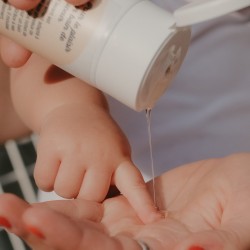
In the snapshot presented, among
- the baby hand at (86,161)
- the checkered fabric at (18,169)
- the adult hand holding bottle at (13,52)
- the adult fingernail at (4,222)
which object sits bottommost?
the checkered fabric at (18,169)

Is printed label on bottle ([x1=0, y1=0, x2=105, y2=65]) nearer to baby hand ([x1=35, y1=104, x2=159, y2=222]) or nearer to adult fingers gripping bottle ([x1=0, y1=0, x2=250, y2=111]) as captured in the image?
adult fingers gripping bottle ([x1=0, y1=0, x2=250, y2=111])

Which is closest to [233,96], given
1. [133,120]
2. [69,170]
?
[133,120]

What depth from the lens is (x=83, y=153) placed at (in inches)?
21.2

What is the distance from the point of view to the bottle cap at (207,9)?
381 mm

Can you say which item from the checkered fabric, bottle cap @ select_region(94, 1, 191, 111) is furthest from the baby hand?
the checkered fabric

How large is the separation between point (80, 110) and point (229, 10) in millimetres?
252

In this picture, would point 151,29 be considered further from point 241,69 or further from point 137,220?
point 241,69

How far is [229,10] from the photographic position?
0.38 m

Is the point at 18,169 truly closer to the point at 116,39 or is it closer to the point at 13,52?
the point at 13,52

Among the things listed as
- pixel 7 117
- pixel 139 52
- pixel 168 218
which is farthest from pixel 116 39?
pixel 7 117

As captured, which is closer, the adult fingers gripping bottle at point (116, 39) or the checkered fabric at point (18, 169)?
the adult fingers gripping bottle at point (116, 39)

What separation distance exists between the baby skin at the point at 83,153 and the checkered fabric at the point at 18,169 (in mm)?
211

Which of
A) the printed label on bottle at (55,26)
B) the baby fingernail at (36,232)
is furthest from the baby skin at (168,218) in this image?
the printed label on bottle at (55,26)

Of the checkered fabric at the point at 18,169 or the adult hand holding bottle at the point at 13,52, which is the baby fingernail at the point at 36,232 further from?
the checkered fabric at the point at 18,169
